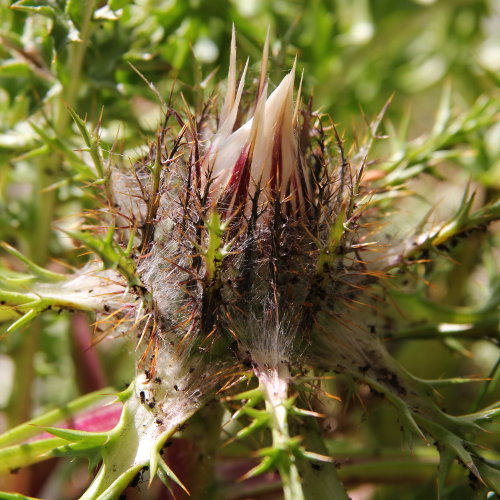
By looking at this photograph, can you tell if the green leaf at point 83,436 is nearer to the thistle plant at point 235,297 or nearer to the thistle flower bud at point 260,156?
the thistle plant at point 235,297

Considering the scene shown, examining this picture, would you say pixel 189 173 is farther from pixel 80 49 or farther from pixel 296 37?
pixel 296 37

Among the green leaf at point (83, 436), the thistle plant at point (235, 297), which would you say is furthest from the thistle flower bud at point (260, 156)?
the green leaf at point (83, 436)

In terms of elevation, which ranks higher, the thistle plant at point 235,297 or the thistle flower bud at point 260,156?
the thistle flower bud at point 260,156

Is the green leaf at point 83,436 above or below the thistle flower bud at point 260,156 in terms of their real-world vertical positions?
below

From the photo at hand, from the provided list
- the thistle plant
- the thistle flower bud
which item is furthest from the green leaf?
the thistle flower bud

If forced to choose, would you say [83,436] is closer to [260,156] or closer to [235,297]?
[235,297]

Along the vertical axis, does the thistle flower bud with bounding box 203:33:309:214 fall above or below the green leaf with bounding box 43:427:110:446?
above

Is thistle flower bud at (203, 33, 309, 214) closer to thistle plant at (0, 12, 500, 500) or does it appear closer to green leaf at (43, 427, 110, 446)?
thistle plant at (0, 12, 500, 500)

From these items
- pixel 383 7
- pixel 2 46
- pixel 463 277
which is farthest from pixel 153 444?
pixel 383 7

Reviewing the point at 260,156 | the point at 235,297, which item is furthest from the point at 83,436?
the point at 260,156
